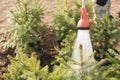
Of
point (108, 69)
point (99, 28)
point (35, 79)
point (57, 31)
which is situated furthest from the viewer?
point (57, 31)

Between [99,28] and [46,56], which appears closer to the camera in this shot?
[99,28]

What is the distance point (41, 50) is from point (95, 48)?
0.80m

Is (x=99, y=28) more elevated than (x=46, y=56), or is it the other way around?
(x=99, y=28)

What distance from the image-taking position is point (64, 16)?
477 centimetres

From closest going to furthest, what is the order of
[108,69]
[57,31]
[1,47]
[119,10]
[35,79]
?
[35,79], [108,69], [57,31], [1,47], [119,10]

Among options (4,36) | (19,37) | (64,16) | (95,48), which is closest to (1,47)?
(4,36)

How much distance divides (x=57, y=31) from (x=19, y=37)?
0.52 m

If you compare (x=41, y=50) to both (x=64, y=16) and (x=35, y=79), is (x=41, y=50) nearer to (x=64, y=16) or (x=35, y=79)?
(x=64, y=16)

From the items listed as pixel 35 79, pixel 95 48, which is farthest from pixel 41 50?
pixel 35 79

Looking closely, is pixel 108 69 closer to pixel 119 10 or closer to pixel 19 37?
pixel 19 37

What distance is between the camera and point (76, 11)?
4.88 metres

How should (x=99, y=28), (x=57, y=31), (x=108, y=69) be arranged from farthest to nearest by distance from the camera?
(x=57, y=31) < (x=99, y=28) < (x=108, y=69)

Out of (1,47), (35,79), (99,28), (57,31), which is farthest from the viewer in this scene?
(1,47)

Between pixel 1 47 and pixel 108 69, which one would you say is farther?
pixel 1 47
